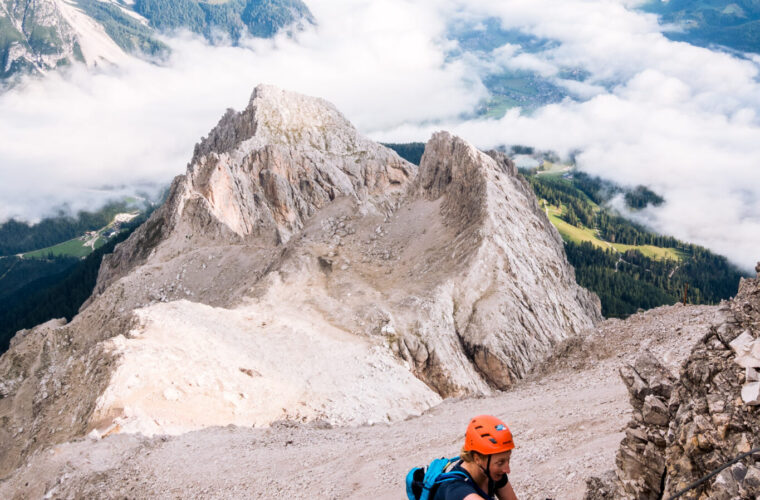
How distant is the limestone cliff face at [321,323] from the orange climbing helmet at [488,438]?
79.6ft

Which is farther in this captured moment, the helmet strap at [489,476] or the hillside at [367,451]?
the hillside at [367,451]

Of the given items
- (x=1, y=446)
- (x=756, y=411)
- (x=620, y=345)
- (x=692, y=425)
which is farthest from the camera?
(x=1, y=446)

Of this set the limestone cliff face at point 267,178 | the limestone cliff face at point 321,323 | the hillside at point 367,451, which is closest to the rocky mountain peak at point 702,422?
the hillside at point 367,451

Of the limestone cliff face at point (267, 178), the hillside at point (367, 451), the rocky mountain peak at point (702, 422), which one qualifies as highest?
the rocky mountain peak at point (702, 422)

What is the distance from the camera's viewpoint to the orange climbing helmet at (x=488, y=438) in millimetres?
6723

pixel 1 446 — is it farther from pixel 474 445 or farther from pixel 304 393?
pixel 474 445

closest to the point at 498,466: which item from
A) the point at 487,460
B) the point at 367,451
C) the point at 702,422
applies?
the point at 487,460

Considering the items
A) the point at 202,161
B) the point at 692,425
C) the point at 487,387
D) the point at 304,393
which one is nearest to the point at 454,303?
the point at 487,387

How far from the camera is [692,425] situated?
331 inches

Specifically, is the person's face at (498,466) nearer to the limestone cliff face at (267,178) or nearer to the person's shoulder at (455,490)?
the person's shoulder at (455,490)

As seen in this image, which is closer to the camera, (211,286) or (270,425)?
(270,425)

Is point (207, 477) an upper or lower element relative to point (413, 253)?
upper

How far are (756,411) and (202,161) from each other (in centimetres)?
11088

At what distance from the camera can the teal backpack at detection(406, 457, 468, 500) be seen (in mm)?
6531
